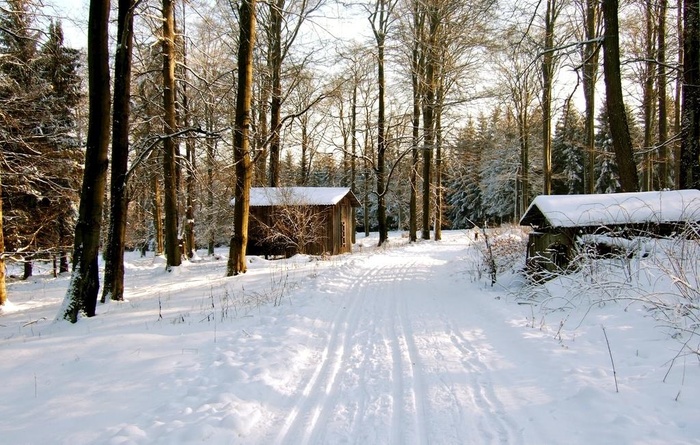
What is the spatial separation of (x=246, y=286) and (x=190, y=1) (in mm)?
6885

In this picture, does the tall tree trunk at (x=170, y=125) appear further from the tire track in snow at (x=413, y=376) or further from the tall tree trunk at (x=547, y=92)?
the tall tree trunk at (x=547, y=92)

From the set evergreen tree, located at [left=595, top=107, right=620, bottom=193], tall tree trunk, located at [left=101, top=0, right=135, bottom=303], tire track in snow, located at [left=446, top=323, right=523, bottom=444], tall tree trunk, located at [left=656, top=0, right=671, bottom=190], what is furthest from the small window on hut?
evergreen tree, located at [left=595, top=107, right=620, bottom=193]

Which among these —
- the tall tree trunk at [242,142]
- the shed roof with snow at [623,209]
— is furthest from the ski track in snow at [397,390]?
the tall tree trunk at [242,142]

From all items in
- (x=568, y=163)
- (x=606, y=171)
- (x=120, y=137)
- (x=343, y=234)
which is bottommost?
(x=343, y=234)

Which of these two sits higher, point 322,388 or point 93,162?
point 93,162

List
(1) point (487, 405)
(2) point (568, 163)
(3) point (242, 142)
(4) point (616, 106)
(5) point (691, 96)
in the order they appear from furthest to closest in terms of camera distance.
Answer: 1. (2) point (568, 163)
2. (3) point (242, 142)
3. (4) point (616, 106)
4. (5) point (691, 96)
5. (1) point (487, 405)

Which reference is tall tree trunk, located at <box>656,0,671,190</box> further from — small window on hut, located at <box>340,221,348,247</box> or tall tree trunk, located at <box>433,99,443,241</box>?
small window on hut, located at <box>340,221,348,247</box>

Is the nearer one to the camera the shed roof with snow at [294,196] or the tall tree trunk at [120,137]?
the tall tree trunk at [120,137]

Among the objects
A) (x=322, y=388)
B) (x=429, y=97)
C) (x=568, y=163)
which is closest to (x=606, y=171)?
(x=568, y=163)

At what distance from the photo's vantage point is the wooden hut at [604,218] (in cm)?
569

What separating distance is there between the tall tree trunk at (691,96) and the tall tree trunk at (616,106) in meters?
0.91

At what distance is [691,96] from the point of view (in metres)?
7.75

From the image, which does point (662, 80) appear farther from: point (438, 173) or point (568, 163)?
point (568, 163)

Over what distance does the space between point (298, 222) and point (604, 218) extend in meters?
12.2
